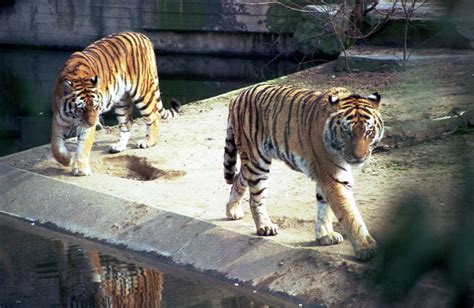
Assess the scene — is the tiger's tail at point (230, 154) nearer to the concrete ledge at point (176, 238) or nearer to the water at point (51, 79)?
the concrete ledge at point (176, 238)

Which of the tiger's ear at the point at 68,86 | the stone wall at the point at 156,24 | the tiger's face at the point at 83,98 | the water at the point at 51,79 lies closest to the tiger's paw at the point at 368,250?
the tiger's face at the point at 83,98

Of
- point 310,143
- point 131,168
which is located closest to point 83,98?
point 131,168

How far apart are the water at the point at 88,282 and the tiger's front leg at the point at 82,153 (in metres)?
1.24

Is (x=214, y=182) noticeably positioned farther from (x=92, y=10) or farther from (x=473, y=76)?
(x=92, y=10)

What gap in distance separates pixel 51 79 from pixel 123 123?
6.50m

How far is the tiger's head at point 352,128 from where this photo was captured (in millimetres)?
5445

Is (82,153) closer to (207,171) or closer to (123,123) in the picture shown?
(123,123)

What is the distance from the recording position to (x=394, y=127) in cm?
856

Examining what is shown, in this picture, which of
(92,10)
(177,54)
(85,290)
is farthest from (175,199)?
(92,10)

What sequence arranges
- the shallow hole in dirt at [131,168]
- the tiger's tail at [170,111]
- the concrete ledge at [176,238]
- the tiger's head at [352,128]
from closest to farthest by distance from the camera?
1. the tiger's head at [352,128]
2. the concrete ledge at [176,238]
3. the shallow hole in dirt at [131,168]
4. the tiger's tail at [170,111]

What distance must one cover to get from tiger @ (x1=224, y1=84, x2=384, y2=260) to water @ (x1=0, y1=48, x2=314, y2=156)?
4.06 metres

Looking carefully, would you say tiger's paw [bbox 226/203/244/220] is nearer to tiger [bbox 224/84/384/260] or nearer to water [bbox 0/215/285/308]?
tiger [bbox 224/84/384/260]

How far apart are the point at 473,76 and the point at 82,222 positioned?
644cm

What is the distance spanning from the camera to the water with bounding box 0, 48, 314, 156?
1172cm
